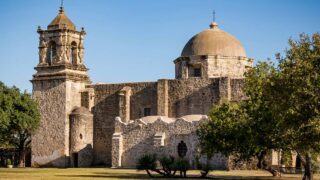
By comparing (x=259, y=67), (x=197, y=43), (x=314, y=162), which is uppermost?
(x=197, y=43)

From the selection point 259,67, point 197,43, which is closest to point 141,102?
point 197,43

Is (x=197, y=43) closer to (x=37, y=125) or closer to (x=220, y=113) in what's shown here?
(x=37, y=125)

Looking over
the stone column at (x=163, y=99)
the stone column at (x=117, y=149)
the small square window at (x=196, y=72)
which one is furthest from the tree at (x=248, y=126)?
the small square window at (x=196, y=72)

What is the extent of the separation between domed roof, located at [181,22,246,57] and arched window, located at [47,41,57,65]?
415 inches

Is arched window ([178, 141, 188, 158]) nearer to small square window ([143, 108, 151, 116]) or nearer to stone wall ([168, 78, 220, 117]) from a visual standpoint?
stone wall ([168, 78, 220, 117])

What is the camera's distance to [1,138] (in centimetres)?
5062

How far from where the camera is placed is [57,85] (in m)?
55.5

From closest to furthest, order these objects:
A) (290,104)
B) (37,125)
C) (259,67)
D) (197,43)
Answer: (290,104) < (259,67) < (37,125) < (197,43)

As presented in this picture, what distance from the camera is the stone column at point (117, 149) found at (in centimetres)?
5050

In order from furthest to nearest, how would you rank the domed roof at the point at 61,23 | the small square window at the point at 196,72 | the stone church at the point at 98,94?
the domed roof at the point at 61,23 → the small square window at the point at 196,72 → the stone church at the point at 98,94

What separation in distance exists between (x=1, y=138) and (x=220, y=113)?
64.3ft

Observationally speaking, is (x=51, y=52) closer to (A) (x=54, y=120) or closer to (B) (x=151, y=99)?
(A) (x=54, y=120)

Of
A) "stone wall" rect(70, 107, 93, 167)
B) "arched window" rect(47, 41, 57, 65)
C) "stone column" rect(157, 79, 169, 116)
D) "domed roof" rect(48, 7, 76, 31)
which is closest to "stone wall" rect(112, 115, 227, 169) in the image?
"stone column" rect(157, 79, 169, 116)

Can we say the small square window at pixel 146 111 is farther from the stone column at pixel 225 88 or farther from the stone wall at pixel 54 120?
the stone column at pixel 225 88
